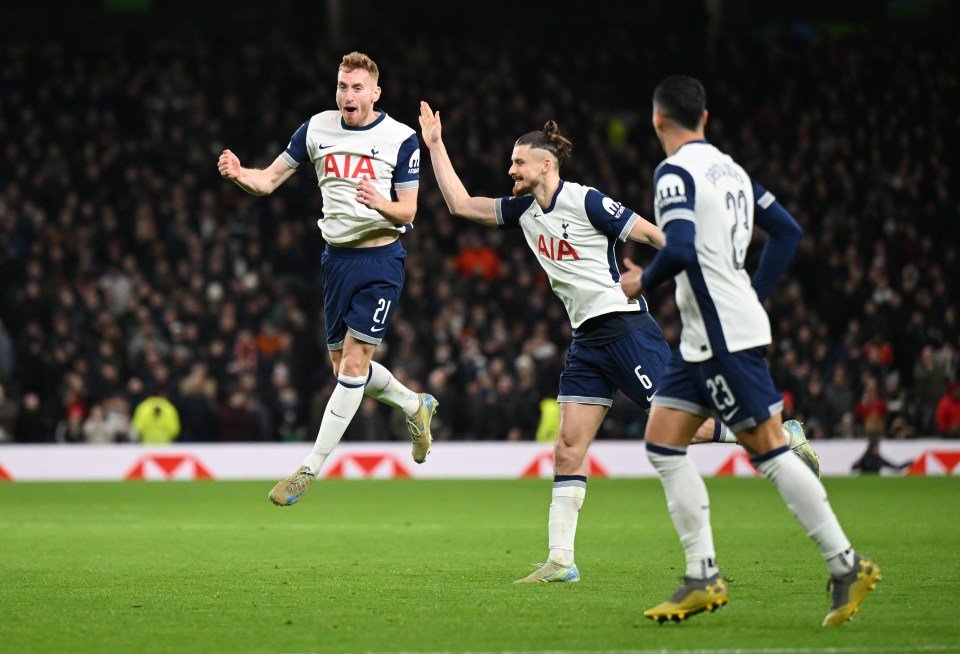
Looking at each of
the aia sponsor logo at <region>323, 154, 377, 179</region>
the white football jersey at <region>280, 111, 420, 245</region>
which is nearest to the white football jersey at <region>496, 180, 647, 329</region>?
the white football jersey at <region>280, 111, 420, 245</region>

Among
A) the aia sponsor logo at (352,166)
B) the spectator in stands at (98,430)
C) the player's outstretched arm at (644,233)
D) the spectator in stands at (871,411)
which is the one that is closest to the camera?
the player's outstretched arm at (644,233)

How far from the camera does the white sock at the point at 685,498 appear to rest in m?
6.89

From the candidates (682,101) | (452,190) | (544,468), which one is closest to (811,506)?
(682,101)

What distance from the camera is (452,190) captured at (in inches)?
355

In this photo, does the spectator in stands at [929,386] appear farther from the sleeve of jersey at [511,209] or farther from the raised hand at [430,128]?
the raised hand at [430,128]

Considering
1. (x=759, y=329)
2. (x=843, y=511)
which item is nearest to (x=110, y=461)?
(x=843, y=511)

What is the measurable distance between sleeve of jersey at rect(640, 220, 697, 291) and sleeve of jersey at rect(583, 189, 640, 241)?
7.20 ft

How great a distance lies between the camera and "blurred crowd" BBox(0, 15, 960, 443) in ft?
73.6

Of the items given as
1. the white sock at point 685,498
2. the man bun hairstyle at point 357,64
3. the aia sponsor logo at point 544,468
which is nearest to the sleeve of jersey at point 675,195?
the white sock at point 685,498

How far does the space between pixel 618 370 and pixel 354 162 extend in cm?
227

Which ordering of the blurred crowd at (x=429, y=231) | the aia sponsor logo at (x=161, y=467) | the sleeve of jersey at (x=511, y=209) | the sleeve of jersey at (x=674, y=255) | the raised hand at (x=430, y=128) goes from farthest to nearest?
the blurred crowd at (x=429, y=231) < the aia sponsor logo at (x=161, y=467) < the raised hand at (x=430, y=128) < the sleeve of jersey at (x=511, y=209) < the sleeve of jersey at (x=674, y=255)

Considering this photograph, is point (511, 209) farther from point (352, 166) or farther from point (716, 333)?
point (716, 333)

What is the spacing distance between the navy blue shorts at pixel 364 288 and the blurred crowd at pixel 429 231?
12.1 m

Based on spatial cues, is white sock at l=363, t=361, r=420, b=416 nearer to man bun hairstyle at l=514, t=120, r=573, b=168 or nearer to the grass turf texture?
the grass turf texture
